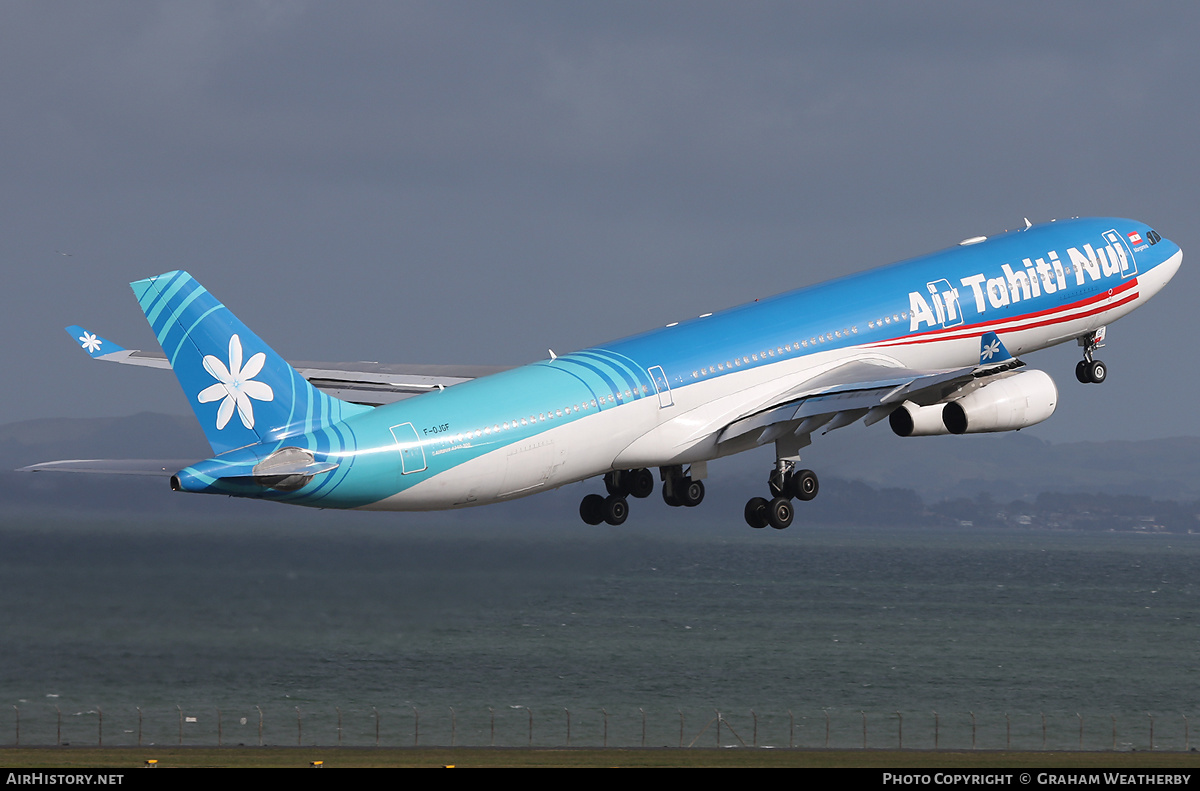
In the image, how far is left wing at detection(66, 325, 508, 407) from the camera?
39.6m

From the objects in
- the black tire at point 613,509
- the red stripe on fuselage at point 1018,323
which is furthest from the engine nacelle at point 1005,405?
the black tire at point 613,509

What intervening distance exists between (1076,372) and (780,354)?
42.8ft

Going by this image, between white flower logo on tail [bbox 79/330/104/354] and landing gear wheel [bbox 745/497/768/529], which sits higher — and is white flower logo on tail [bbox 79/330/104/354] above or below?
above

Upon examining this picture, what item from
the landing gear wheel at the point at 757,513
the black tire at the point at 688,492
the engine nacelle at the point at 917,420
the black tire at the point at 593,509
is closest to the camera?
the engine nacelle at the point at 917,420

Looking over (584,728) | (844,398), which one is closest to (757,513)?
(844,398)

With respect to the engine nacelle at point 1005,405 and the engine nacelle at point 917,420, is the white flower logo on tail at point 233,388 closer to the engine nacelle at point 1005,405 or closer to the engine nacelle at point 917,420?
the engine nacelle at point 917,420

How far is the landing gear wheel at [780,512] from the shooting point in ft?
123

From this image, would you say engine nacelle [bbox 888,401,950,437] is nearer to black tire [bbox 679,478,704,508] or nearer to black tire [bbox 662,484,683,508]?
black tire [bbox 679,478,704,508]

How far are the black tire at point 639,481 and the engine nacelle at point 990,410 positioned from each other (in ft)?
22.0

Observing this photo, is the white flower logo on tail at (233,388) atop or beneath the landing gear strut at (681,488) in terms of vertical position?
atop

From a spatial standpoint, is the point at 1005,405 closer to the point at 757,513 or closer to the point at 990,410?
the point at 990,410

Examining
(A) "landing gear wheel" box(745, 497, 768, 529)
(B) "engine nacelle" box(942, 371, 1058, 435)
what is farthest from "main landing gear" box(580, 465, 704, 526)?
(B) "engine nacelle" box(942, 371, 1058, 435)

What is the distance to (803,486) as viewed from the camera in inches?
1499

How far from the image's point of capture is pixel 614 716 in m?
138
